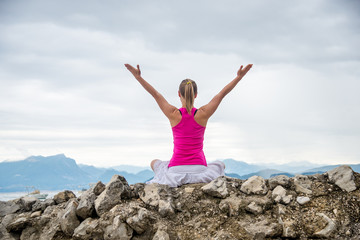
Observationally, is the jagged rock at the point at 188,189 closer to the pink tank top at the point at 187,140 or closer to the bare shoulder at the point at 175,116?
the pink tank top at the point at 187,140

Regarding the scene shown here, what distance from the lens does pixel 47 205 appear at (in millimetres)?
6992

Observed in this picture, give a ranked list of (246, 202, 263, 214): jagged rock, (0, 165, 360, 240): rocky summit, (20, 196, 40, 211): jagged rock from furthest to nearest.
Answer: (20, 196, 40, 211): jagged rock
(246, 202, 263, 214): jagged rock
(0, 165, 360, 240): rocky summit

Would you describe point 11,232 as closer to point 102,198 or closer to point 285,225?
point 102,198

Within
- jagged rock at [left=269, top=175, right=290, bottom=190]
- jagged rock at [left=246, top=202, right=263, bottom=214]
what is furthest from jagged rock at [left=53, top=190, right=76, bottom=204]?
jagged rock at [left=269, top=175, right=290, bottom=190]

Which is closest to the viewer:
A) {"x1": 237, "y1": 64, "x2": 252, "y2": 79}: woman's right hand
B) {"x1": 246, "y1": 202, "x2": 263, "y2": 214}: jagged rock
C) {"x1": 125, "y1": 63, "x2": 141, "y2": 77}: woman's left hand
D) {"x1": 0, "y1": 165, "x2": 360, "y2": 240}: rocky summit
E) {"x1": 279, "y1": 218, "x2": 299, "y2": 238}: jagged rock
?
{"x1": 279, "y1": 218, "x2": 299, "y2": 238}: jagged rock

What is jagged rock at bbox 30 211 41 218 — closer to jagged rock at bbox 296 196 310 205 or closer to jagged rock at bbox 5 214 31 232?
jagged rock at bbox 5 214 31 232

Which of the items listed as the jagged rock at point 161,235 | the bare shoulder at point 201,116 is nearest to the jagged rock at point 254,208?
the jagged rock at point 161,235

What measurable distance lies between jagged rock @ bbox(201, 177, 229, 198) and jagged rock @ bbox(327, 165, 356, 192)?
2.06m

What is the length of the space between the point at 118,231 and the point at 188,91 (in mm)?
3089

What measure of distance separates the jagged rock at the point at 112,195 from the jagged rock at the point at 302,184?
3.34 metres

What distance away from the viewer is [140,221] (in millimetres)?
5250

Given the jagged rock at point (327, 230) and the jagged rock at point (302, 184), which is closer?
the jagged rock at point (327, 230)

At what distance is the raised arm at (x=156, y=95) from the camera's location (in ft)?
21.6

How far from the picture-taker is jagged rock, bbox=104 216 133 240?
524 centimetres
